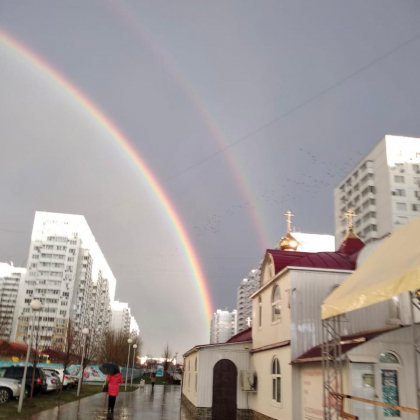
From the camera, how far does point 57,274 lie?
12388 centimetres

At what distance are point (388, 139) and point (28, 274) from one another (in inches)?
3710

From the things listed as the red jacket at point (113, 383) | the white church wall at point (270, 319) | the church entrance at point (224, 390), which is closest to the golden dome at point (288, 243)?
the white church wall at point (270, 319)

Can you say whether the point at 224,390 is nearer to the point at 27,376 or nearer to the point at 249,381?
the point at 249,381

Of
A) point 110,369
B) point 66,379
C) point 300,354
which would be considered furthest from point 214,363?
point 66,379

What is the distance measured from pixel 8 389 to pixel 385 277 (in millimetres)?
19576

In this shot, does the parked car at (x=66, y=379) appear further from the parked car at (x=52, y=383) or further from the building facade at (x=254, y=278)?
the building facade at (x=254, y=278)

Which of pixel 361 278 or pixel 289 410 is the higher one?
pixel 361 278

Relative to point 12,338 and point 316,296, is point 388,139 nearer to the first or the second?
point 316,296

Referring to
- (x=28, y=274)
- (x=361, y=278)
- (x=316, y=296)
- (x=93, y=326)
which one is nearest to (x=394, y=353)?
(x=361, y=278)

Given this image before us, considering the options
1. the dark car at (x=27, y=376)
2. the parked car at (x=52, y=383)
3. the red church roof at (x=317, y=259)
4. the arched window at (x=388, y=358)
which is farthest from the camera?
the parked car at (x=52, y=383)

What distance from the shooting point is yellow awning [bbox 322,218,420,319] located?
8.19 m

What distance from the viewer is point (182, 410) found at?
82.3 feet

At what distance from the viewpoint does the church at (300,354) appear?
41.5ft

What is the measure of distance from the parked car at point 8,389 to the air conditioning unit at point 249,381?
10.8 m
